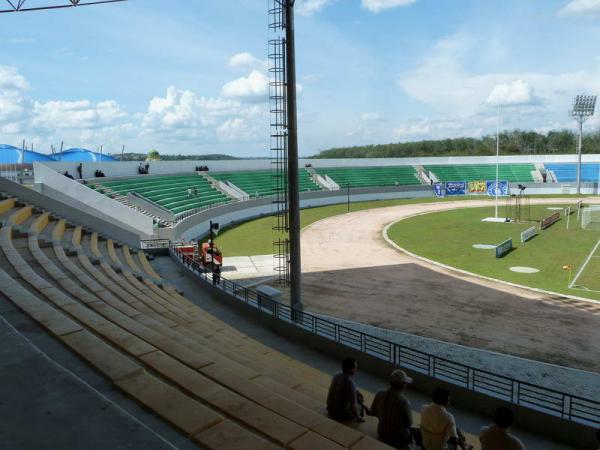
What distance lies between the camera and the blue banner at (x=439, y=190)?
3241 inches

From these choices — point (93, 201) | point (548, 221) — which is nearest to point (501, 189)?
point (548, 221)

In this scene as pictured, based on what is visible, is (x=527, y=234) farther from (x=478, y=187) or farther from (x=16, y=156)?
(x=16, y=156)

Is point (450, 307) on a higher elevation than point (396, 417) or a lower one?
lower

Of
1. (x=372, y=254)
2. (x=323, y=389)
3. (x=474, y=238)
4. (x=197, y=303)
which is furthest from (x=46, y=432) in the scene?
(x=474, y=238)

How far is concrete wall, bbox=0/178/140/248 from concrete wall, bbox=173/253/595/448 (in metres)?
16.3

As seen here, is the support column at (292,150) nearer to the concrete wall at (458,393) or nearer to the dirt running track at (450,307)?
the concrete wall at (458,393)

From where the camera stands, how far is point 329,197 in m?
73.1

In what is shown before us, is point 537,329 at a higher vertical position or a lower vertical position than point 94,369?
lower

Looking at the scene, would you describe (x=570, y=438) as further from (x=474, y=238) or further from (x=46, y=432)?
(x=474, y=238)

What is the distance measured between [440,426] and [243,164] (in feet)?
232

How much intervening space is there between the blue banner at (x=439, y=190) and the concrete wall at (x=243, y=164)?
1355cm

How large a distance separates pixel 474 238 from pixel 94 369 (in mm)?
38138

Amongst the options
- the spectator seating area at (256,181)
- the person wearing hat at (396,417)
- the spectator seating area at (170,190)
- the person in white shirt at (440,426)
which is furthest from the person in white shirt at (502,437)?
the spectator seating area at (256,181)

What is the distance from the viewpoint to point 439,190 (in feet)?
271
